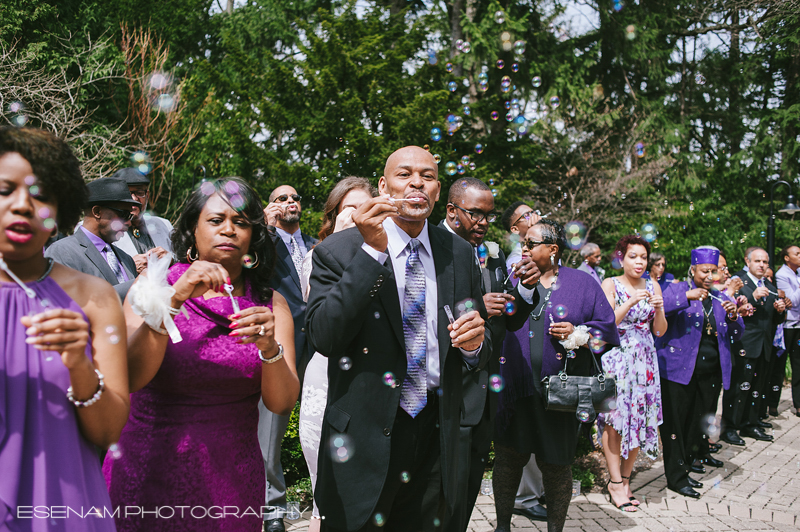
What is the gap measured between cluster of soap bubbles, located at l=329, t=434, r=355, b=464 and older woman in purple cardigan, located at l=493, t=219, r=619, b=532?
6.56ft

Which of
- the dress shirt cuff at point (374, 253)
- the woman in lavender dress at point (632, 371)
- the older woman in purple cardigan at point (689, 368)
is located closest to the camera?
the dress shirt cuff at point (374, 253)

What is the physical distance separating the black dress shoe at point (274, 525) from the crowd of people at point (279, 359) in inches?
0.6

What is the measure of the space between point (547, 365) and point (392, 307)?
2036mm

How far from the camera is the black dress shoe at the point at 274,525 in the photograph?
423cm

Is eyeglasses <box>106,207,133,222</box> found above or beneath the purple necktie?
above

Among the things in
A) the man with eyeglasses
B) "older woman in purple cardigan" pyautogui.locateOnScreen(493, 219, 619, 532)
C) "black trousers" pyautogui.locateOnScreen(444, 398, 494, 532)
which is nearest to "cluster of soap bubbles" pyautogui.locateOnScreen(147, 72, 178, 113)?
the man with eyeglasses

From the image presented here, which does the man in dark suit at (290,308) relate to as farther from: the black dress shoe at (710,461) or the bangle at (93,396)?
the black dress shoe at (710,461)

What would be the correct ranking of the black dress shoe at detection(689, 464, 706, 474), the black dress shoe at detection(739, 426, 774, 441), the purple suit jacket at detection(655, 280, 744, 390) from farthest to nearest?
the black dress shoe at detection(739, 426, 774, 441)
the black dress shoe at detection(689, 464, 706, 474)
the purple suit jacket at detection(655, 280, 744, 390)

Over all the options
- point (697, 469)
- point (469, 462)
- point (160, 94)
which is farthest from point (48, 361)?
point (160, 94)

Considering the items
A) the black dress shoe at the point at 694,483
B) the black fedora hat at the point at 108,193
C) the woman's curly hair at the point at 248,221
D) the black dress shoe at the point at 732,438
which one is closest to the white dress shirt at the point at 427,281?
the woman's curly hair at the point at 248,221

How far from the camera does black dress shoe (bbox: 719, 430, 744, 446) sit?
7875 mm

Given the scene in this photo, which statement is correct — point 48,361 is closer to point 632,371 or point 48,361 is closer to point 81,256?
point 81,256

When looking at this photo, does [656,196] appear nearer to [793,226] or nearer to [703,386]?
[793,226]

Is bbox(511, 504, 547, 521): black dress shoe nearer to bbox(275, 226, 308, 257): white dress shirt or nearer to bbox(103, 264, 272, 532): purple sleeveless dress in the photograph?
bbox(275, 226, 308, 257): white dress shirt
